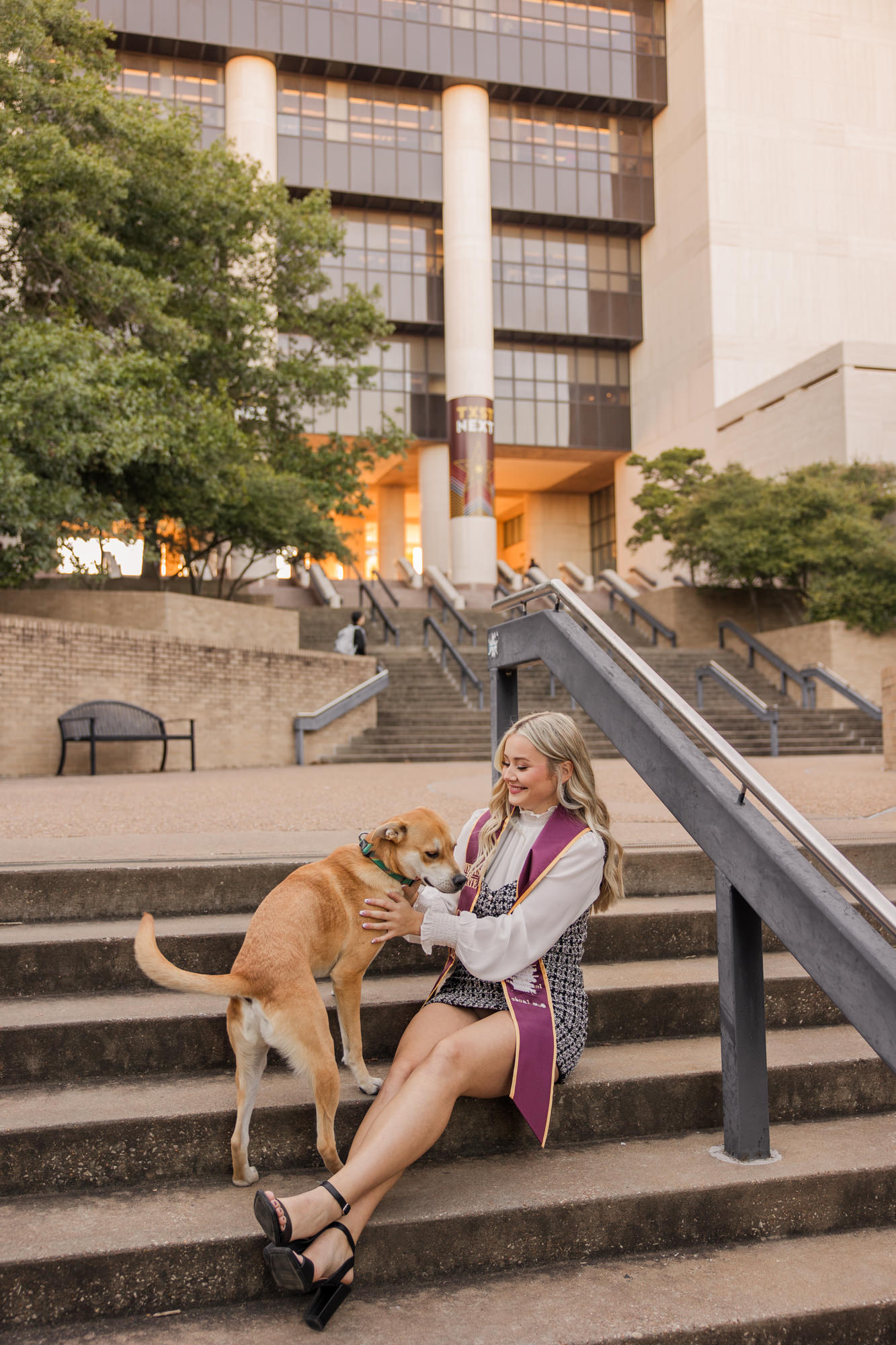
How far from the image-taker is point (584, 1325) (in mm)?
2191

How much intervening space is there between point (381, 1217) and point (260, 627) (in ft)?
50.9

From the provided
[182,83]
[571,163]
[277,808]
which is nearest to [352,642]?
[277,808]

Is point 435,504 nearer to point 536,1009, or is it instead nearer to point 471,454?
point 471,454

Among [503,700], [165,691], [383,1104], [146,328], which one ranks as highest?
[146,328]

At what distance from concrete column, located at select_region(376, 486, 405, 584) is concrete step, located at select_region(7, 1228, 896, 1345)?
131 feet

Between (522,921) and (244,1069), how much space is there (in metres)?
0.84

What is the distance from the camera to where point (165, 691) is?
13.6 meters

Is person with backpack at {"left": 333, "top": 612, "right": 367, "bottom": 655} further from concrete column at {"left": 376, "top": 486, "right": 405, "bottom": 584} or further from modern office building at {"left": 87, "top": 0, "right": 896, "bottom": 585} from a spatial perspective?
concrete column at {"left": 376, "top": 486, "right": 405, "bottom": 584}

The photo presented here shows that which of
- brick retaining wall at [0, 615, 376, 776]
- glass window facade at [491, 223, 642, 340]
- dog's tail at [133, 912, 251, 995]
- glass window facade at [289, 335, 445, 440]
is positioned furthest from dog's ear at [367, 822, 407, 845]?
glass window facade at [491, 223, 642, 340]

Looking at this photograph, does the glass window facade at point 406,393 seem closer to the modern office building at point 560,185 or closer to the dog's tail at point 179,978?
the modern office building at point 560,185

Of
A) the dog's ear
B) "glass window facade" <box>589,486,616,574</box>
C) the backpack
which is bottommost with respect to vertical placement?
the dog's ear

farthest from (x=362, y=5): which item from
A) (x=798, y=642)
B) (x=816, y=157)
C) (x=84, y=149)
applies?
(x=798, y=642)

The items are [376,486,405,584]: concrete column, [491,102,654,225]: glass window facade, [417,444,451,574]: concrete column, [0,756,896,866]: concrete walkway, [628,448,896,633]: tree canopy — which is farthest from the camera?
[376,486,405,584]: concrete column

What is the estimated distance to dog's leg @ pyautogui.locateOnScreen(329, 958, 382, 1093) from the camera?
114 inches
